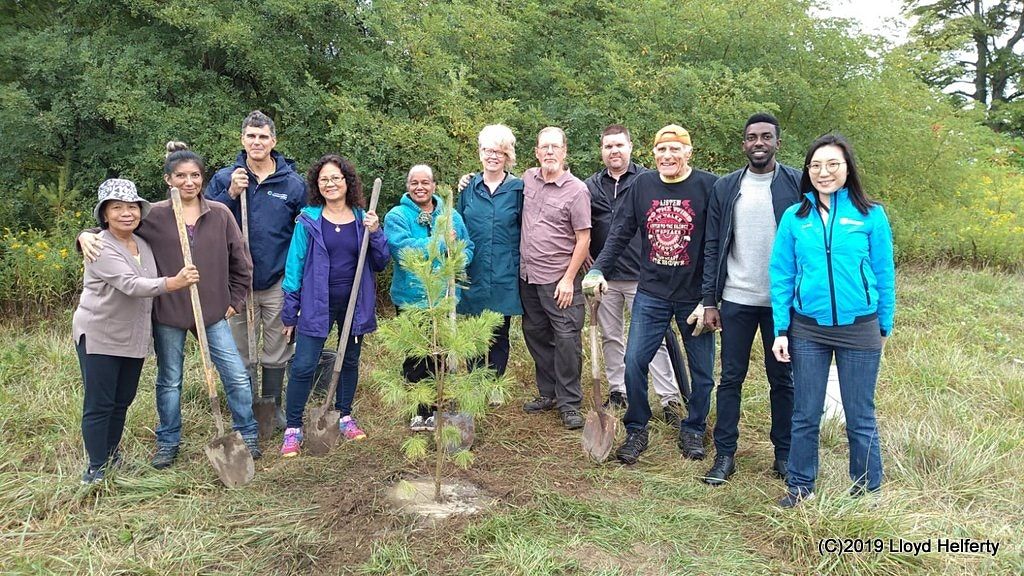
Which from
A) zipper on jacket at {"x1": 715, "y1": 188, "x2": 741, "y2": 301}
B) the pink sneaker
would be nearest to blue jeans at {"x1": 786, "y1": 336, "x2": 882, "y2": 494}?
zipper on jacket at {"x1": 715, "y1": 188, "x2": 741, "y2": 301}

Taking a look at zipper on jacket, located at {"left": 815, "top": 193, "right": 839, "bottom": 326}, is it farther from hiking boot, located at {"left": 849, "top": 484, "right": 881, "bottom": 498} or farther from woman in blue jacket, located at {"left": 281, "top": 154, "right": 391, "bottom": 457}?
woman in blue jacket, located at {"left": 281, "top": 154, "right": 391, "bottom": 457}

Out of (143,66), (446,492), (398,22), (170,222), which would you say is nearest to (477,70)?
(398,22)

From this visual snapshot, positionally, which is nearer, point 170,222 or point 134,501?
point 134,501

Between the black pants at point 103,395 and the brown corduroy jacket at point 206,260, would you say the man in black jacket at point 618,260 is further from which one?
the black pants at point 103,395

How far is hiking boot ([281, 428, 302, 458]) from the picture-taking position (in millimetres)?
3902

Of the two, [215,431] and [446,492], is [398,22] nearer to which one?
[215,431]

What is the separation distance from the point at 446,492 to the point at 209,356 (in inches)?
60.6

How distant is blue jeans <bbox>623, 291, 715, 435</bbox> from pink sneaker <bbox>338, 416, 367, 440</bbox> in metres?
1.70

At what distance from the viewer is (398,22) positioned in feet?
21.0

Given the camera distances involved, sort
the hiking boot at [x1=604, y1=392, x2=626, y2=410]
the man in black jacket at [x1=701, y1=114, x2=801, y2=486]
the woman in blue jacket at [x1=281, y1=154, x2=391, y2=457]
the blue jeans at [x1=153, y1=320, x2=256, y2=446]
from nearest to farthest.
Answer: the man in black jacket at [x1=701, y1=114, x2=801, y2=486] → the blue jeans at [x1=153, y1=320, x2=256, y2=446] → the woman in blue jacket at [x1=281, y1=154, x2=391, y2=457] → the hiking boot at [x1=604, y1=392, x2=626, y2=410]

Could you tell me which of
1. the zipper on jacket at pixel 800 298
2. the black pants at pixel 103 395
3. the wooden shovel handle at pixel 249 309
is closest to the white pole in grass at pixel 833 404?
the zipper on jacket at pixel 800 298

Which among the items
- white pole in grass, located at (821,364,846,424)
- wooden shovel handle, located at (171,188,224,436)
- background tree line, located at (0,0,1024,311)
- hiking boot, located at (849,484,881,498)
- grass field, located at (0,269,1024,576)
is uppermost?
background tree line, located at (0,0,1024,311)

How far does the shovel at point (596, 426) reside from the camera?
12.3ft

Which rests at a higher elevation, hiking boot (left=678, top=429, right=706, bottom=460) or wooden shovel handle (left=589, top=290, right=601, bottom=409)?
wooden shovel handle (left=589, top=290, right=601, bottom=409)
